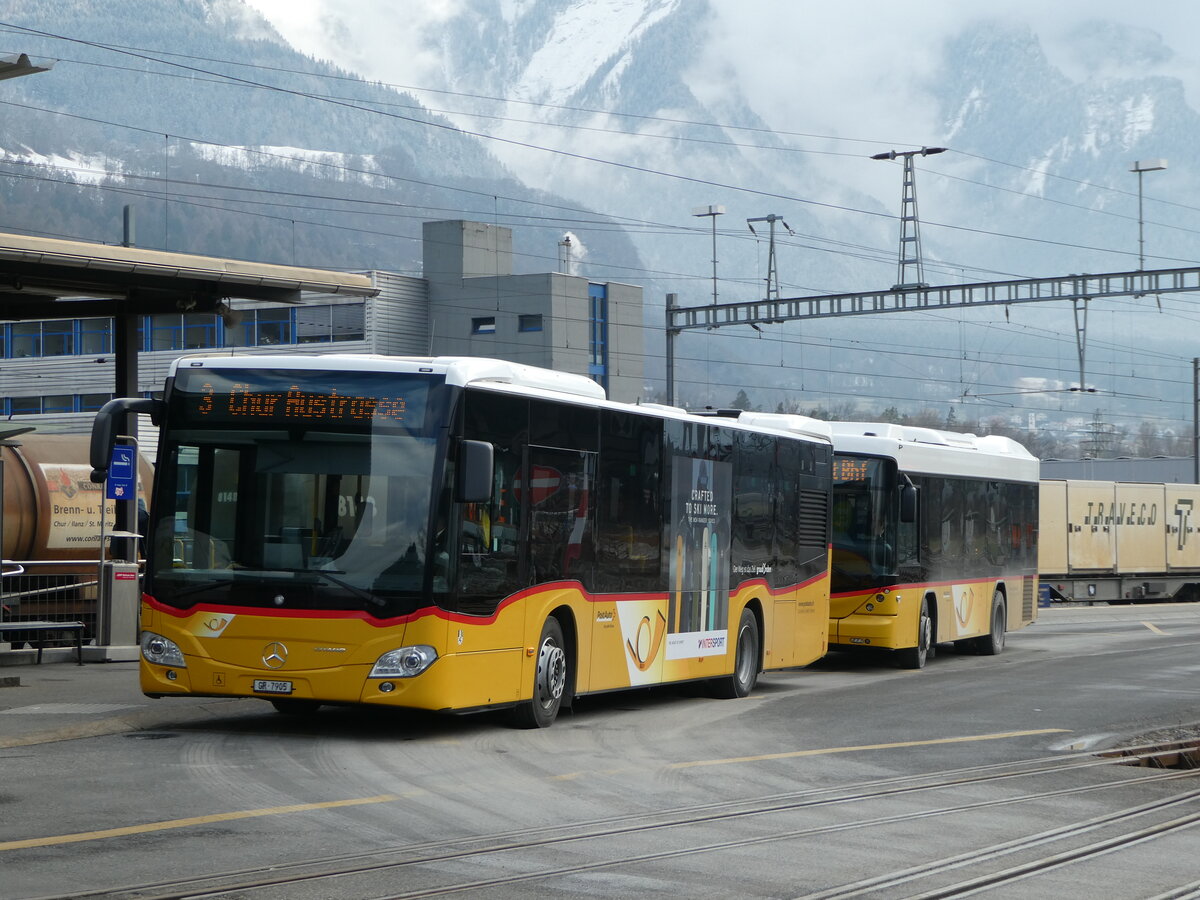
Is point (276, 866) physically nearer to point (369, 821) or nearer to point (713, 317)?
point (369, 821)

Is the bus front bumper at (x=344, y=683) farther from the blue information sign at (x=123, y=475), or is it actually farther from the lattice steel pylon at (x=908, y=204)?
the lattice steel pylon at (x=908, y=204)

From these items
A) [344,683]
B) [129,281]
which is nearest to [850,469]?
[129,281]

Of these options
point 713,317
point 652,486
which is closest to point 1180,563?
point 713,317

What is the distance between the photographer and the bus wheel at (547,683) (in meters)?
14.0

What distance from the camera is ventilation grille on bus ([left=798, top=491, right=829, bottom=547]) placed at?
65.8 ft

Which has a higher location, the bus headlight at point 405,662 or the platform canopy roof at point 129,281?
the platform canopy roof at point 129,281

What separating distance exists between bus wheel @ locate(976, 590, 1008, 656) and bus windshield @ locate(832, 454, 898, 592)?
16.3 feet

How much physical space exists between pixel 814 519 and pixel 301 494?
29.4ft

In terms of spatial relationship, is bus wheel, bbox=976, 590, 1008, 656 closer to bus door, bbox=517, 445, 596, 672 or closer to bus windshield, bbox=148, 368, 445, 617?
bus door, bbox=517, 445, 596, 672

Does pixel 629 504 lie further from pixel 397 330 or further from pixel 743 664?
pixel 397 330

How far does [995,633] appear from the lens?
26984mm

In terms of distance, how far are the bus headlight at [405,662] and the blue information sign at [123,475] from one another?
27.3 ft

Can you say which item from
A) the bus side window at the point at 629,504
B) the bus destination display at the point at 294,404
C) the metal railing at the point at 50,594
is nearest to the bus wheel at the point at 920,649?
the bus side window at the point at 629,504

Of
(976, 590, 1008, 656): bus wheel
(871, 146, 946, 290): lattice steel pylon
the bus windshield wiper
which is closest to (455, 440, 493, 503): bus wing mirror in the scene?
the bus windshield wiper
